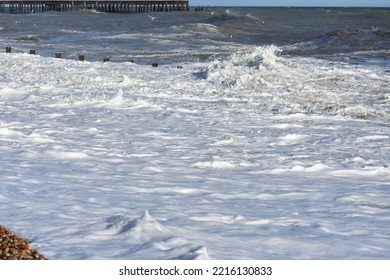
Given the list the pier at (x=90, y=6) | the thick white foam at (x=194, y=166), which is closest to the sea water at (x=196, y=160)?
the thick white foam at (x=194, y=166)

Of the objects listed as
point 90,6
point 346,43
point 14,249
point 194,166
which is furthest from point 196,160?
point 90,6

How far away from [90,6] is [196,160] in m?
89.1

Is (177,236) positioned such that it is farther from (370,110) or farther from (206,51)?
(206,51)

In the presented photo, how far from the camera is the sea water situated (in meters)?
5.65

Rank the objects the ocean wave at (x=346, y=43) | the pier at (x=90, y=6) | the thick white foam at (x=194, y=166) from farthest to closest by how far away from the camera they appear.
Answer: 1. the pier at (x=90, y=6)
2. the ocean wave at (x=346, y=43)
3. the thick white foam at (x=194, y=166)

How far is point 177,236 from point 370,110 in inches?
340

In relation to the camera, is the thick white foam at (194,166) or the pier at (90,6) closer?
the thick white foam at (194,166)

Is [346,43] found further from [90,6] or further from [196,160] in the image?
[90,6]

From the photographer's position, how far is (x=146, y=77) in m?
17.2

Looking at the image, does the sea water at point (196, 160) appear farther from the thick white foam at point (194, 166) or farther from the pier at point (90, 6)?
the pier at point (90, 6)

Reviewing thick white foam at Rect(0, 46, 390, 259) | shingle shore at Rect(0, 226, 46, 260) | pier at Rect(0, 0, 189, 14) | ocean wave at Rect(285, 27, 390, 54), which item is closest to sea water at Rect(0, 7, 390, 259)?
thick white foam at Rect(0, 46, 390, 259)

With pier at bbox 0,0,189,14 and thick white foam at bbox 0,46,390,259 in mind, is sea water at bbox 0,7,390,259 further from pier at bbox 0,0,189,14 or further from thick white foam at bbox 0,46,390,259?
pier at bbox 0,0,189,14

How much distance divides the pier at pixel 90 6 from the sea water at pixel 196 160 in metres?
74.1

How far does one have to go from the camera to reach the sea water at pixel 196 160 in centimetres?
565
